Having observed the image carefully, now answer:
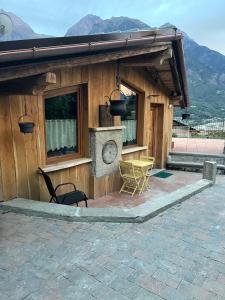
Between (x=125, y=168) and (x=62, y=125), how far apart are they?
7.50 feet

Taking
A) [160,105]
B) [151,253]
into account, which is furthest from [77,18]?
[151,253]

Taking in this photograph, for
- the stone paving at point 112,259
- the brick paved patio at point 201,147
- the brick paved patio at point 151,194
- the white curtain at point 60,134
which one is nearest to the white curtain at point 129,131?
the brick paved patio at point 151,194

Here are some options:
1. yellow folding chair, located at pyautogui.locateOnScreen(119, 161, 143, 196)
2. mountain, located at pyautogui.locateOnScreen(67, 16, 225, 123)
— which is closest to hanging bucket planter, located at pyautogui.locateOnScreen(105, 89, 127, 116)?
yellow folding chair, located at pyautogui.locateOnScreen(119, 161, 143, 196)

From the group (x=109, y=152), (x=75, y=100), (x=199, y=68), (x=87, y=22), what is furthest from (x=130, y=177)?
(x=87, y=22)

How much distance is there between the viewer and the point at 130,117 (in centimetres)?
829

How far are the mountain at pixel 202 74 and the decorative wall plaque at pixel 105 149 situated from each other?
113 feet

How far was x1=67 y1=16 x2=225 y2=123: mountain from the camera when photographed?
4516 cm

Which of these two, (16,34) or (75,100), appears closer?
(75,100)

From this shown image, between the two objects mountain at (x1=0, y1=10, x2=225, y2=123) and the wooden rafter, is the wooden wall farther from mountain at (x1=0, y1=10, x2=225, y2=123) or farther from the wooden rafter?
mountain at (x1=0, y1=10, x2=225, y2=123)

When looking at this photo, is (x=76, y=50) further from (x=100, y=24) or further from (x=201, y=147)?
(x=100, y=24)

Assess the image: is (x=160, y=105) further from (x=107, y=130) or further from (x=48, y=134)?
(x=48, y=134)

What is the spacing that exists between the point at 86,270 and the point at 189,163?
7.60m

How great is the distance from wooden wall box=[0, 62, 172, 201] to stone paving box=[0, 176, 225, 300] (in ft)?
2.84

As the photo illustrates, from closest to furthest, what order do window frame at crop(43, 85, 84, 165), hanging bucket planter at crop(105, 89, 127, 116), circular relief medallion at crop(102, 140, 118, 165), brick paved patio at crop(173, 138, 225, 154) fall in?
window frame at crop(43, 85, 84, 165)
hanging bucket planter at crop(105, 89, 127, 116)
circular relief medallion at crop(102, 140, 118, 165)
brick paved patio at crop(173, 138, 225, 154)
